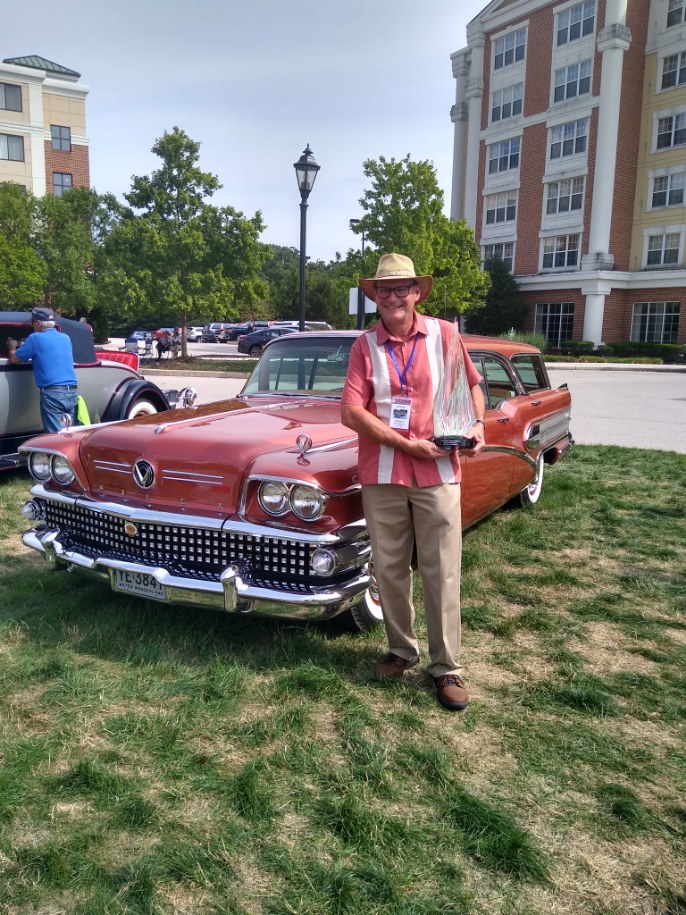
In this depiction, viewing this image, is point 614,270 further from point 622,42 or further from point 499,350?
point 499,350

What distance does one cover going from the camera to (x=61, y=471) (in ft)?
13.9

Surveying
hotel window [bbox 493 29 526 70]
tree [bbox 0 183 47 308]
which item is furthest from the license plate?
hotel window [bbox 493 29 526 70]

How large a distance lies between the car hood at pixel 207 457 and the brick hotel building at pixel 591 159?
3484 centimetres

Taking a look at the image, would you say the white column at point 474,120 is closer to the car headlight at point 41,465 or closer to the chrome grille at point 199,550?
the car headlight at point 41,465

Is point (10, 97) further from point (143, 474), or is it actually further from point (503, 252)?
point (143, 474)

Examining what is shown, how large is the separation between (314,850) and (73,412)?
574 cm

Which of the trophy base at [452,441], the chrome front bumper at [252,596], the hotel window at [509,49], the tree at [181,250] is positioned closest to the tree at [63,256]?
the tree at [181,250]

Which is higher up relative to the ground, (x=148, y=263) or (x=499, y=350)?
(x=148, y=263)

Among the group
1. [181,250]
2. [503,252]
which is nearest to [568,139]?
[503,252]

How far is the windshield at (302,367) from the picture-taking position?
500 cm

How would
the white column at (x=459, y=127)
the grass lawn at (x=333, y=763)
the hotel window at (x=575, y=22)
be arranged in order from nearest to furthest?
the grass lawn at (x=333, y=763), the hotel window at (x=575, y=22), the white column at (x=459, y=127)

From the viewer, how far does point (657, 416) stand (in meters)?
14.0

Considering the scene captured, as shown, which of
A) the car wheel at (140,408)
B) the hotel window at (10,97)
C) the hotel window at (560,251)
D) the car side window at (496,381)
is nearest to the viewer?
the car side window at (496,381)

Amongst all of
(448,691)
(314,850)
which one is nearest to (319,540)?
(448,691)
